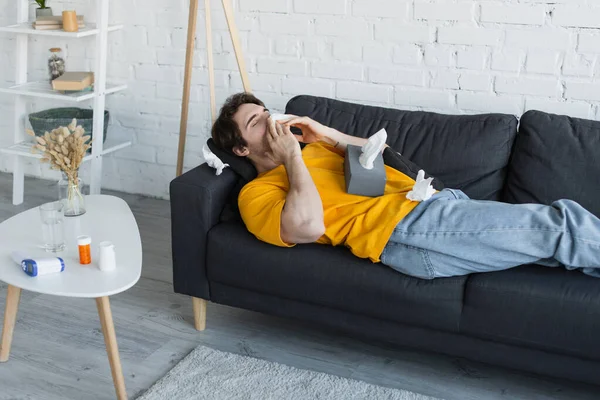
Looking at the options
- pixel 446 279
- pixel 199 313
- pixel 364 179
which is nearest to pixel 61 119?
pixel 199 313

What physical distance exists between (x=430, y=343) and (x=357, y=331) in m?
0.24

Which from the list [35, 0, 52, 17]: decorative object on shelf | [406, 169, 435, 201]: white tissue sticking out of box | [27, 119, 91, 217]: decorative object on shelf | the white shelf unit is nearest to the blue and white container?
[27, 119, 91, 217]: decorative object on shelf

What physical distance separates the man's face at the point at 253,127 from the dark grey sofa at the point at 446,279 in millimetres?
130

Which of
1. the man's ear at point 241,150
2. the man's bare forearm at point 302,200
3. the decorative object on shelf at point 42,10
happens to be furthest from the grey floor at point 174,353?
the decorative object on shelf at point 42,10

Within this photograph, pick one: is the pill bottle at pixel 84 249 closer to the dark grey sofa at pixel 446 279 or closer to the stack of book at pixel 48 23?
the dark grey sofa at pixel 446 279

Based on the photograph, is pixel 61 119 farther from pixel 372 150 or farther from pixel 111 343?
pixel 372 150

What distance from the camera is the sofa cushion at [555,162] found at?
98.3 inches

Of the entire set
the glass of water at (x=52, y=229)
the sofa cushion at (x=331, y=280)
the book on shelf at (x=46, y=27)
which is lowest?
the sofa cushion at (x=331, y=280)

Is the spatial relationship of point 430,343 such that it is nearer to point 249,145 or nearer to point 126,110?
point 249,145

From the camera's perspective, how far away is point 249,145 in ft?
8.60

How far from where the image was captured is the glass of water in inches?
91.1

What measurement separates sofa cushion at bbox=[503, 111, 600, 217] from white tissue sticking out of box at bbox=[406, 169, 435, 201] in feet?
1.37

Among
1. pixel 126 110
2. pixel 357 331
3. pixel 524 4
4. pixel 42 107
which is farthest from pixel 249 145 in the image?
pixel 42 107

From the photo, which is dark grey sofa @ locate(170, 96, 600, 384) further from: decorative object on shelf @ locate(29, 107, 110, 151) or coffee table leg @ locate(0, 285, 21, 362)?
decorative object on shelf @ locate(29, 107, 110, 151)
